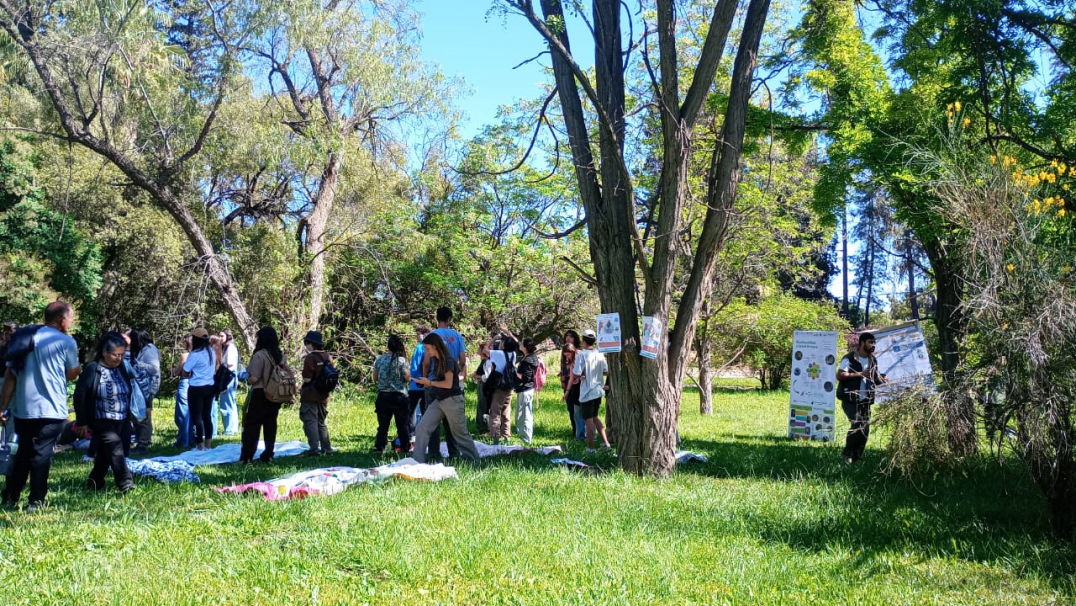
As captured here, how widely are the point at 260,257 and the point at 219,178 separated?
298cm

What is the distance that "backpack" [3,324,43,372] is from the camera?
6.55 metres

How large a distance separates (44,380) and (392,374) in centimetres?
457

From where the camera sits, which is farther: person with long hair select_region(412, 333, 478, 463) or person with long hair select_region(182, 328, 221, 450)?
person with long hair select_region(182, 328, 221, 450)

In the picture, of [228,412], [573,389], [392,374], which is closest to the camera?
[392,374]

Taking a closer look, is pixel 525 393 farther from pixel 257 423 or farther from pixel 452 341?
pixel 257 423

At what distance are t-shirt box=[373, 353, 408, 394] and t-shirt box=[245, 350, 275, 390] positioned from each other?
1.59m

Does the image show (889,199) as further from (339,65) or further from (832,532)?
(339,65)

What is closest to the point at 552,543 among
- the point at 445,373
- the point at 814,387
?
the point at 445,373

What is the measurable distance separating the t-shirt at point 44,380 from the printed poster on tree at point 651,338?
5.55 metres

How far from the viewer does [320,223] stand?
20.9 m

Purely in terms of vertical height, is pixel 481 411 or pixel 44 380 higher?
pixel 44 380

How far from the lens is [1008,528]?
6.17 meters

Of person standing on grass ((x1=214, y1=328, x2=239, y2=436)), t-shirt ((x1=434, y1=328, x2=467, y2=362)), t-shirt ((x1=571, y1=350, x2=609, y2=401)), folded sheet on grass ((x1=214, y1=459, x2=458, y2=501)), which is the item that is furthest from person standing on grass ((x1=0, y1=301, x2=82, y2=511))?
t-shirt ((x1=571, y1=350, x2=609, y2=401))

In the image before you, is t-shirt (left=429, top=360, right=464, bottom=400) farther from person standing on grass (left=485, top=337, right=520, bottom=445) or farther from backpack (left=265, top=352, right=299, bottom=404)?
person standing on grass (left=485, top=337, right=520, bottom=445)
